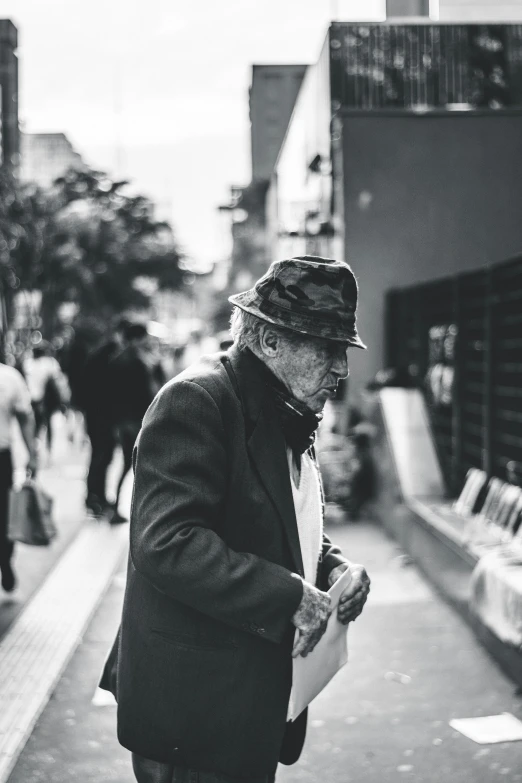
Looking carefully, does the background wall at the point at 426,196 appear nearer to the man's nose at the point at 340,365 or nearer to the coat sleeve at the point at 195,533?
the man's nose at the point at 340,365

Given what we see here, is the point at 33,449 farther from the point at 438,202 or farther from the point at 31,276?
the point at 31,276

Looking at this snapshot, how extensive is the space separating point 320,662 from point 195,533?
596 mm

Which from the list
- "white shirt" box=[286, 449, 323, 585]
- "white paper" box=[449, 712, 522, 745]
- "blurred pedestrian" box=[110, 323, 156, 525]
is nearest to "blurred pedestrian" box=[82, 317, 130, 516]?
"blurred pedestrian" box=[110, 323, 156, 525]

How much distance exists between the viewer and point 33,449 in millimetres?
7469

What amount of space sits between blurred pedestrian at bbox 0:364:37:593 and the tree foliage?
2342cm

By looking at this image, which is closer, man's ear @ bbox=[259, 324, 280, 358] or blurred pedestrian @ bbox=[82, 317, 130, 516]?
man's ear @ bbox=[259, 324, 280, 358]

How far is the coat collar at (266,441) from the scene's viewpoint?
8.17 feet

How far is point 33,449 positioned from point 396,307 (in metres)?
6.89

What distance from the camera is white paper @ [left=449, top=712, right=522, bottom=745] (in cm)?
473

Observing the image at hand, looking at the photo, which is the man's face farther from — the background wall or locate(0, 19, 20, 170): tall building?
locate(0, 19, 20, 170): tall building

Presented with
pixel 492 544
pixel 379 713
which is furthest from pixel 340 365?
pixel 492 544

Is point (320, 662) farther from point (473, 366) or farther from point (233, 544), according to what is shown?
point (473, 366)

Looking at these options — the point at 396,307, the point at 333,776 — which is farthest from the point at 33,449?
the point at 396,307

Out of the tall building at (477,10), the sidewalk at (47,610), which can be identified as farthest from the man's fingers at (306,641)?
the tall building at (477,10)
